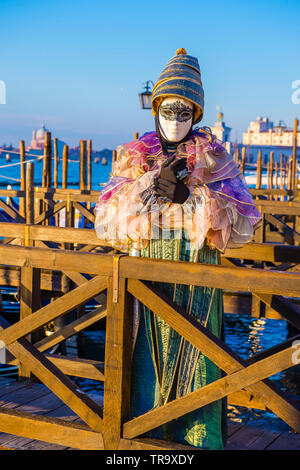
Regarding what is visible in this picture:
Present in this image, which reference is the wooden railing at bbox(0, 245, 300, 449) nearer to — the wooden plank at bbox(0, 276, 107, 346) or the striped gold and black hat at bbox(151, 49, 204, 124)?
the wooden plank at bbox(0, 276, 107, 346)

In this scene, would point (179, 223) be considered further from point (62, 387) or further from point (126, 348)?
point (62, 387)

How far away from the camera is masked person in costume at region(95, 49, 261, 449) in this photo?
8.25 feet

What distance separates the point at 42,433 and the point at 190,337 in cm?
91

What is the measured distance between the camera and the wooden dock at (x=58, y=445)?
2.94 m

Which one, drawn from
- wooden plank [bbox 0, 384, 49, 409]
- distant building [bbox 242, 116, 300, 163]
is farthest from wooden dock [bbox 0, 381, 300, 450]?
distant building [bbox 242, 116, 300, 163]

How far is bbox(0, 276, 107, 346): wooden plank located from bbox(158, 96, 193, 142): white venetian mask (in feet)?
2.25

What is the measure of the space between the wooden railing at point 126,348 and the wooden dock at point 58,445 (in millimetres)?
147

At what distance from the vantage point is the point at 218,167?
2562 mm

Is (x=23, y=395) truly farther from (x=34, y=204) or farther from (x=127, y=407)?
(x=34, y=204)

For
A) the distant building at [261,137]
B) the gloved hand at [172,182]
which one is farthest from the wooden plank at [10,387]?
the distant building at [261,137]

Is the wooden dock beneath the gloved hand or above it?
beneath

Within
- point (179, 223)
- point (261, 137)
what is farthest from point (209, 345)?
point (261, 137)

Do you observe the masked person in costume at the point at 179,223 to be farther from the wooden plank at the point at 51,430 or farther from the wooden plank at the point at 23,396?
the wooden plank at the point at 23,396

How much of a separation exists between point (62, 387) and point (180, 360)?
1.75 ft
